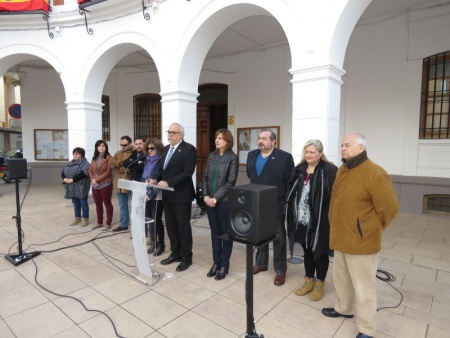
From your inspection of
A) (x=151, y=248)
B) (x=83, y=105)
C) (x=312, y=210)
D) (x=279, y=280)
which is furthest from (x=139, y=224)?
(x=83, y=105)

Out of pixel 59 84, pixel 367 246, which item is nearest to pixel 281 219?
pixel 367 246

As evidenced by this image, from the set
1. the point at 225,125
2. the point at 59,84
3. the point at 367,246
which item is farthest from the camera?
the point at 59,84

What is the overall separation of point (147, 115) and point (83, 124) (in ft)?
11.5

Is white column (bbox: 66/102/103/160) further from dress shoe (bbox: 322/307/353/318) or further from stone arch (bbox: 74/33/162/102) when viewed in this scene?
dress shoe (bbox: 322/307/353/318)

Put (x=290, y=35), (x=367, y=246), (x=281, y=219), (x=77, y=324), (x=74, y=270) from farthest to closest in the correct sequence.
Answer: (x=290, y=35)
(x=74, y=270)
(x=281, y=219)
(x=77, y=324)
(x=367, y=246)

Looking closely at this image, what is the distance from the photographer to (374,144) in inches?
253

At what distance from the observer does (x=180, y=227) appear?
3.45m

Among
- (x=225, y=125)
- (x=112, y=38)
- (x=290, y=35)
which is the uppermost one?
(x=112, y=38)

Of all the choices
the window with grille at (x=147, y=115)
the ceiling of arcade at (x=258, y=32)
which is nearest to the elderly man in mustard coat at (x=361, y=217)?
the ceiling of arcade at (x=258, y=32)

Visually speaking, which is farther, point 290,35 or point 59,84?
point 59,84

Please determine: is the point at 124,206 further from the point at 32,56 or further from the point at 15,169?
the point at 32,56

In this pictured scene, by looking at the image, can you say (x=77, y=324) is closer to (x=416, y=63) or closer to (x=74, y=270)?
(x=74, y=270)

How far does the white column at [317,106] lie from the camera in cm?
369

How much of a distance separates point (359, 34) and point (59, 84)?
976cm
